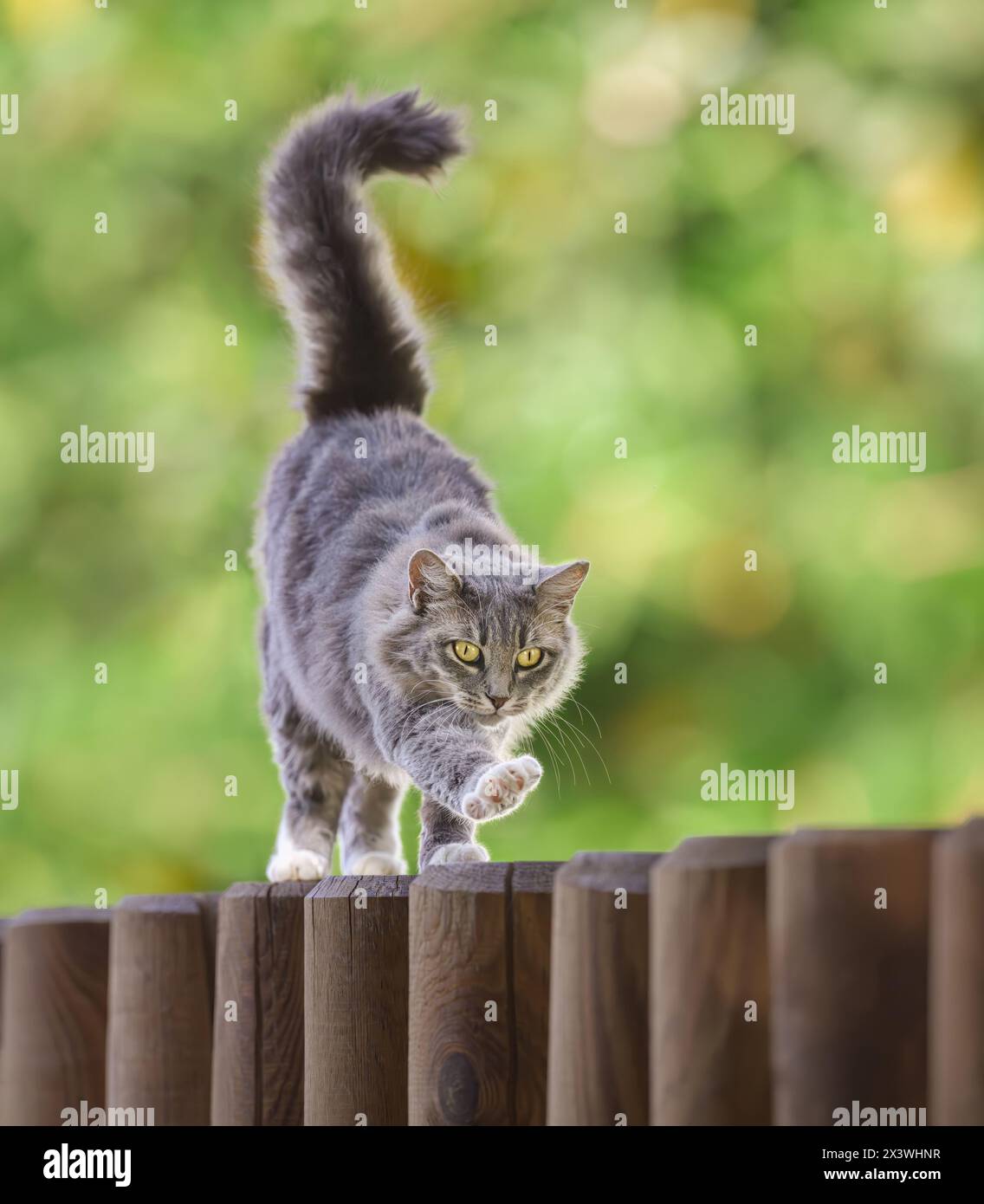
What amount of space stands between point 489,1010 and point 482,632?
67cm

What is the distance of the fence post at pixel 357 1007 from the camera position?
1.82 m

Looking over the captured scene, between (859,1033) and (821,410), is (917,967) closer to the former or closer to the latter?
(859,1033)

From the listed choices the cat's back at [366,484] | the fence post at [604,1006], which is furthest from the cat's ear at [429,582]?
the fence post at [604,1006]

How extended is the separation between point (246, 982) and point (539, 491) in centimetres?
270

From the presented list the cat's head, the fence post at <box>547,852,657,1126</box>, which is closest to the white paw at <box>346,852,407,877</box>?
the cat's head

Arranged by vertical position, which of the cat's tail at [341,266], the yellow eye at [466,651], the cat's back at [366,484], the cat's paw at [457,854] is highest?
the cat's tail at [341,266]

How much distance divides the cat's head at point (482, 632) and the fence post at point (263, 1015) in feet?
1.32

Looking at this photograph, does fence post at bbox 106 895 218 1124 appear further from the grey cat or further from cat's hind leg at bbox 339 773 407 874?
cat's hind leg at bbox 339 773 407 874

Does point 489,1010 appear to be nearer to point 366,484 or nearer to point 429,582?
point 429,582

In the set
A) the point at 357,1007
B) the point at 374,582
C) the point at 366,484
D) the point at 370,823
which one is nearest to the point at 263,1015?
the point at 357,1007

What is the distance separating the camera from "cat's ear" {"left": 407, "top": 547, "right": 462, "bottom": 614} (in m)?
2.22

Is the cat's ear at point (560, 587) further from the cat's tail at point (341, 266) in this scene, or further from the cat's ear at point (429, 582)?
the cat's tail at point (341, 266)
